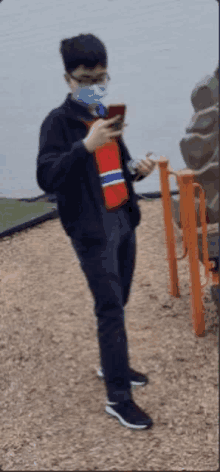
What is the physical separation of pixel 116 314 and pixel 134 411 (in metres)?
0.26

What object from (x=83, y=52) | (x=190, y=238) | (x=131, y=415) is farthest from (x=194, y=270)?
(x=83, y=52)

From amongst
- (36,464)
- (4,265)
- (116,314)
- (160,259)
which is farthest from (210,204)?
(36,464)

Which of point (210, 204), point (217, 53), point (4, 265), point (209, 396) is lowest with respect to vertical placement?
point (209, 396)

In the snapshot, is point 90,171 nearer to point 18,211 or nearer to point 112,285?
point 112,285

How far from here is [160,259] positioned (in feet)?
4.43

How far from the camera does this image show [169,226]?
1348 millimetres

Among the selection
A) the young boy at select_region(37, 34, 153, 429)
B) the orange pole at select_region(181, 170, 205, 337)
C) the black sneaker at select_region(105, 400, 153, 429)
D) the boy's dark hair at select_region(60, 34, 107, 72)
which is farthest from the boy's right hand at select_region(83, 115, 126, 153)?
the black sneaker at select_region(105, 400, 153, 429)

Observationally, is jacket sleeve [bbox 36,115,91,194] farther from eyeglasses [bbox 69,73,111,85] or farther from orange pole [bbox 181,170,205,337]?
orange pole [bbox 181,170,205,337]

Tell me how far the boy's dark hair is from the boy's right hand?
4.9 inches

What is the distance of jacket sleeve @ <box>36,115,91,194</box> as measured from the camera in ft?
3.59

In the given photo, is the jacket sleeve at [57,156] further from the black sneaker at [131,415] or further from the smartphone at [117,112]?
the black sneaker at [131,415]

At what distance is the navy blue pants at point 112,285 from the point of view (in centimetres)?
115

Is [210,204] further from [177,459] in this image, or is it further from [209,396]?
[177,459]

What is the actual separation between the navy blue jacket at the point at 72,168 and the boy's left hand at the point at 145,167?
0.03 metres
